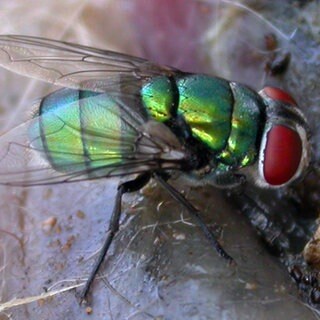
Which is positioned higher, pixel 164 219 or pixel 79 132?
pixel 79 132

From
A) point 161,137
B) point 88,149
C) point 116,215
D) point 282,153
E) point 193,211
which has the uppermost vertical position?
point 282,153

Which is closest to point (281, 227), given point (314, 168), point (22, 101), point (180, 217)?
point (314, 168)

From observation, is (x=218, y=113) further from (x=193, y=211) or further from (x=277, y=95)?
(x=193, y=211)

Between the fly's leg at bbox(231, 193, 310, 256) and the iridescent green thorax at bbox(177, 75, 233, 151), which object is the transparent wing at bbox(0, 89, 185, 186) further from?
the fly's leg at bbox(231, 193, 310, 256)

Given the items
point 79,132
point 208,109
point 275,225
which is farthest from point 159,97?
point 275,225

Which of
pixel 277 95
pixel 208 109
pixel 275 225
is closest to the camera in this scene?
pixel 208 109

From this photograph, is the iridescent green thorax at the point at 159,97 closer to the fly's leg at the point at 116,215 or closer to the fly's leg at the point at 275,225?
the fly's leg at the point at 116,215

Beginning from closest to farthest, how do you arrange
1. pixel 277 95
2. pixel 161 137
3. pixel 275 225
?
1. pixel 161 137
2. pixel 277 95
3. pixel 275 225

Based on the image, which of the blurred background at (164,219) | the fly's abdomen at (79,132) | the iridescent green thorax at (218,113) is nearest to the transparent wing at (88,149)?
the fly's abdomen at (79,132)
